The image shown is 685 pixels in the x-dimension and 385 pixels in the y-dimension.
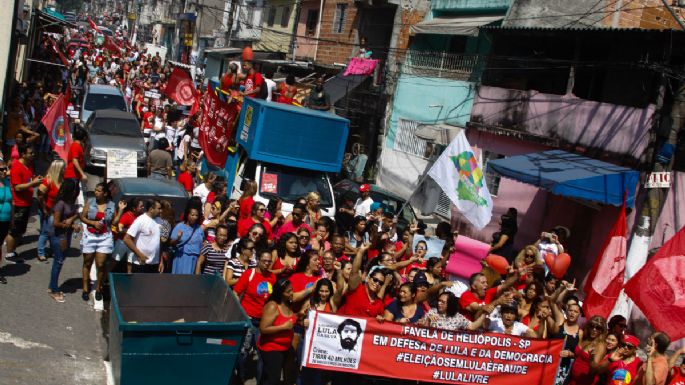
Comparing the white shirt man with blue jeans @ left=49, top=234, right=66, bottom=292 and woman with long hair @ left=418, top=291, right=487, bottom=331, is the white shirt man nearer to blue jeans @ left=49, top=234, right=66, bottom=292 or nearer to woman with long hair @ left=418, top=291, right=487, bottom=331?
blue jeans @ left=49, top=234, right=66, bottom=292

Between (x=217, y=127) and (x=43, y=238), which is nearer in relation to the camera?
(x=43, y=238)

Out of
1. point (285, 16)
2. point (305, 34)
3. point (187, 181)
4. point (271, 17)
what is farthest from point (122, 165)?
point (271, 17)

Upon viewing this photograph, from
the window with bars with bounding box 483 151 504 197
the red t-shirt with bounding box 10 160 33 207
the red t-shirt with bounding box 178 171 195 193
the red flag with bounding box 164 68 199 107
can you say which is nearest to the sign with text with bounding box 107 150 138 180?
the red t-shirt with bounding box 178 171 195 193

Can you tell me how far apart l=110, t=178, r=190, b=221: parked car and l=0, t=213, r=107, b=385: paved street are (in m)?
1.53

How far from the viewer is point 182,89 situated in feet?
76.0

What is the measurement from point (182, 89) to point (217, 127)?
6.81 metres

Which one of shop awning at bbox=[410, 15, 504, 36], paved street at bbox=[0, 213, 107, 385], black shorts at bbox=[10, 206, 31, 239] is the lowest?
paved street at bbox=[0, 213, 107, 385]

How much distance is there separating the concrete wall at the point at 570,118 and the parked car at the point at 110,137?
8814mm

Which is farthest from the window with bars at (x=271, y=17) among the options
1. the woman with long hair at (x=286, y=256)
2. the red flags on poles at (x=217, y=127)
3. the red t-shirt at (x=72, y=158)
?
the woman with long hair at (x=286, y=256)

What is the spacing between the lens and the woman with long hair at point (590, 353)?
7.71 meters

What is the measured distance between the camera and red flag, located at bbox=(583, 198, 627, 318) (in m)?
10.4

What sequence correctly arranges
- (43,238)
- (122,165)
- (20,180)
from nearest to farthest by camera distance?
(20,180) → (43,238) → (122,165)

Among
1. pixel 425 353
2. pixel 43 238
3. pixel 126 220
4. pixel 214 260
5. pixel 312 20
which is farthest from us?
pixel 312 20

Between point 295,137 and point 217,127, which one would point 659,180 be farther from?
point 217,127
